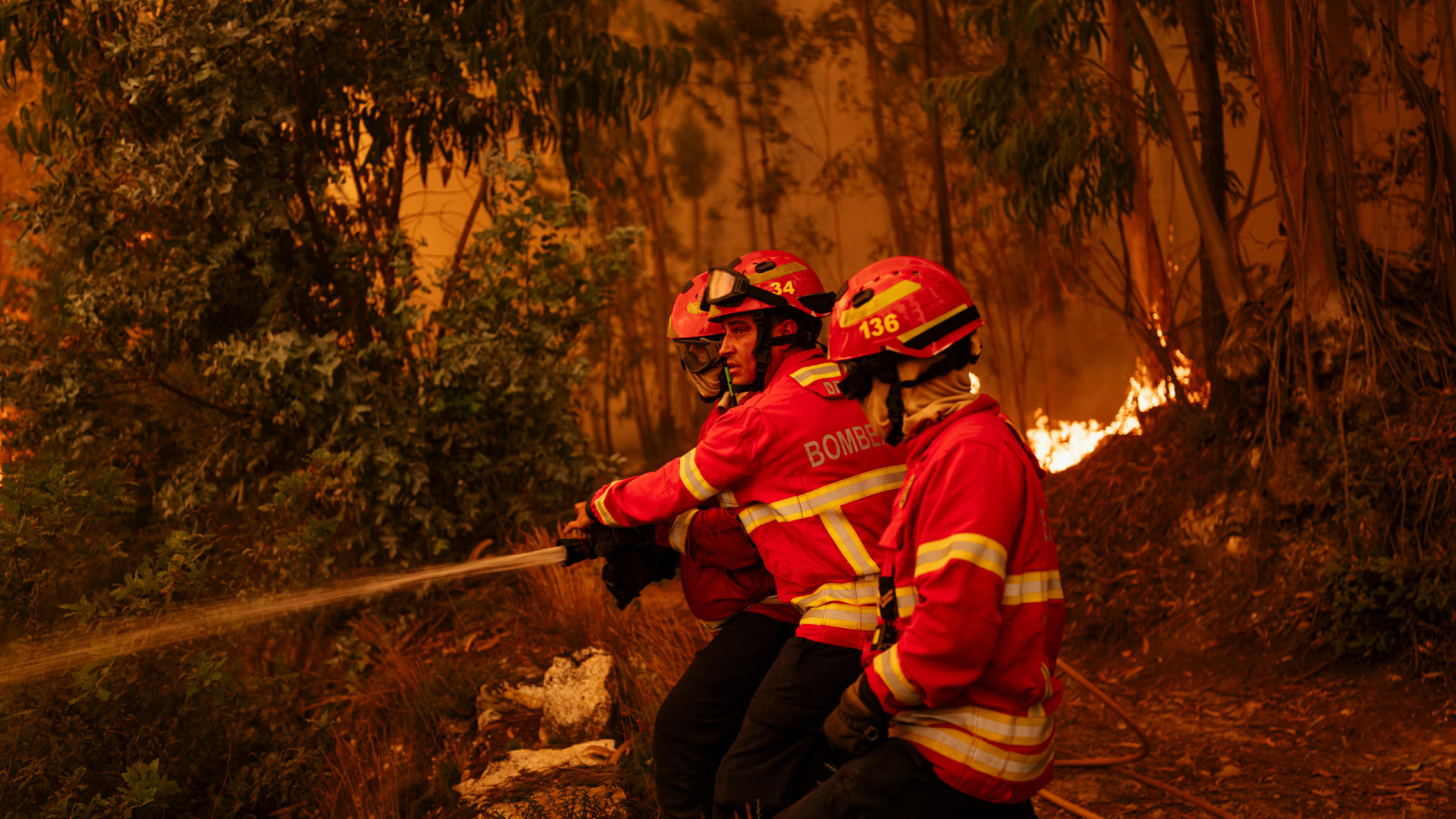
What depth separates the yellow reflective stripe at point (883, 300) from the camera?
2660 millimetres

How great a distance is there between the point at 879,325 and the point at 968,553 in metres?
0.64

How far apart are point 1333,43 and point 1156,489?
4057mm

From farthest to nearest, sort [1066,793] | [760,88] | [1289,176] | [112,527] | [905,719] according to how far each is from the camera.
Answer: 1. [760,88]
2. [112,527]
3. [1289,176]
4. [1066,793]
5. [905,719]

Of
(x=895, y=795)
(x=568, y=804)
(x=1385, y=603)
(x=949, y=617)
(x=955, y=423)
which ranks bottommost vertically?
(x=1385, y=603)

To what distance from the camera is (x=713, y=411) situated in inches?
155

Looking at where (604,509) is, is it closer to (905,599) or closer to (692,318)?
(692,318)

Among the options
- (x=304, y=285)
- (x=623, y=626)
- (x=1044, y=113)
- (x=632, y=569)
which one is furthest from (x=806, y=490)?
(x=1044, y=113)

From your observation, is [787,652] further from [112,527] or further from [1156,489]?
[112,527]

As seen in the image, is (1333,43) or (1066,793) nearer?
(1066,793)

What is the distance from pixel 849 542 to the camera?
123 inches

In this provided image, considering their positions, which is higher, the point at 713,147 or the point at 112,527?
the point at 713,147

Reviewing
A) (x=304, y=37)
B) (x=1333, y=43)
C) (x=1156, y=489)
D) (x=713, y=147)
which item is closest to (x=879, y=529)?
(x=1156, y=489)

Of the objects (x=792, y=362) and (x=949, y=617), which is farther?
(x=792, y=362)

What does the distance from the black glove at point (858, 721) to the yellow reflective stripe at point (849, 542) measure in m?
0.60
